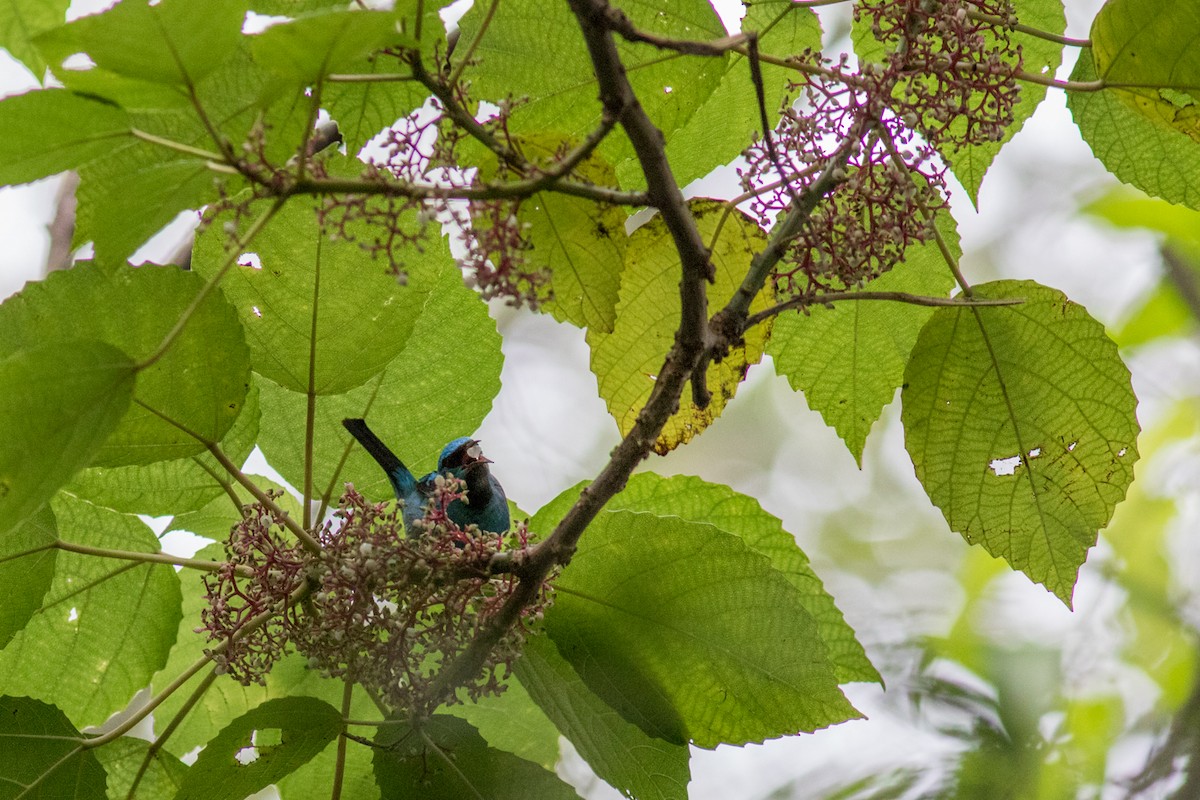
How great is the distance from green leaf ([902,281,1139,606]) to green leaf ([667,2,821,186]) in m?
0.49

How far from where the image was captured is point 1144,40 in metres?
1.74

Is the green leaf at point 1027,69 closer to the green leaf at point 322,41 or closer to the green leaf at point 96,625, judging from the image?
the green leaf at point 322,41

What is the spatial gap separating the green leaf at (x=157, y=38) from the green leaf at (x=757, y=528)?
1.10m

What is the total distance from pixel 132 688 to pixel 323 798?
43 centimetres

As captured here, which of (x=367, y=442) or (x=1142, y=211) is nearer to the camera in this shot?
(x=367, y=442)

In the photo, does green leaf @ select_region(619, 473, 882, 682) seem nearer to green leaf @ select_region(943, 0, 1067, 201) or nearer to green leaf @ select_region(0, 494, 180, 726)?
green leaf @ select_region(943, 0, 1067, 201)

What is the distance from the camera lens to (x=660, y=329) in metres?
2.06

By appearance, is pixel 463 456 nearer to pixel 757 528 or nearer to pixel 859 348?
pixel 757 528

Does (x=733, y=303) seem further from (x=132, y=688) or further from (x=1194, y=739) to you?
(x=1194, y=739)

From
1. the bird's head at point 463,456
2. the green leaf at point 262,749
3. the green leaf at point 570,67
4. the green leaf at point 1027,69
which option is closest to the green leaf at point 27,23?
the green leaf at point 570,67

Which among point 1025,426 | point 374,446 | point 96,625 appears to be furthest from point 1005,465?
point 96,625

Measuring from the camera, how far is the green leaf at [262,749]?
A: 1.88 meters

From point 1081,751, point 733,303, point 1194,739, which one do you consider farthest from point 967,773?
point 733,303

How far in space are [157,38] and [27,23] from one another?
43cm
